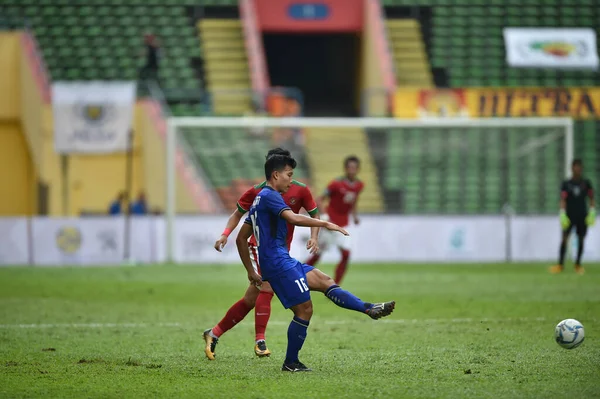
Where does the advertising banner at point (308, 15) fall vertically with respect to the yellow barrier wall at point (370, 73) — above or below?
above

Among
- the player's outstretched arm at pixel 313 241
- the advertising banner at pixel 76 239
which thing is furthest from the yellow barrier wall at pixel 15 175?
the player's outstretched arm at pixel 313 241

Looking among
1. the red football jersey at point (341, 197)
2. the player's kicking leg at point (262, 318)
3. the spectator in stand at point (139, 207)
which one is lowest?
the spectator in stand at point (139, 207)

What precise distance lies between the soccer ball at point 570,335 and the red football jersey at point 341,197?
9081mm

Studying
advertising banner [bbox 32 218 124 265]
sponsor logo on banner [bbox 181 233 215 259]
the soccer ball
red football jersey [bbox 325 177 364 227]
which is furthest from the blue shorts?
advertising banner [bbox 32 218 124 265]

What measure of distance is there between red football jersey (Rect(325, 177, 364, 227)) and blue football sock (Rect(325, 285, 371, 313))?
9.27 metres

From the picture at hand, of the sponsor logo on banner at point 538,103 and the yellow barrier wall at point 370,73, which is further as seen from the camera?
the yellow barrier wall at point 370,73

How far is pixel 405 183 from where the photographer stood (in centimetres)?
2805

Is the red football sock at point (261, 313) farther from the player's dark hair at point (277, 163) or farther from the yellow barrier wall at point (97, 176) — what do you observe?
the yellow barrier wall at point (97, 176)

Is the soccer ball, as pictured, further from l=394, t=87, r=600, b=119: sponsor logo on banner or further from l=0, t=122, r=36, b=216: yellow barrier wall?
l=0, t=122, r=36, b=216: yellow barrier wall

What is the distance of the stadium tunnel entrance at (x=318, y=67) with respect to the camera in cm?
3900

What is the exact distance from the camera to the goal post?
27.5m

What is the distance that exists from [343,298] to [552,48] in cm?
2847

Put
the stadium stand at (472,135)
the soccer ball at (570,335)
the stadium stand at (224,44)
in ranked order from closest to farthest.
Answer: the soccer ball at (570,335)
the stadium stand at (472,135)
the stadium stand at (224,44)

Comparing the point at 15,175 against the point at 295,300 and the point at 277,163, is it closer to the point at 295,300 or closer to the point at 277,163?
the point at 277,163
